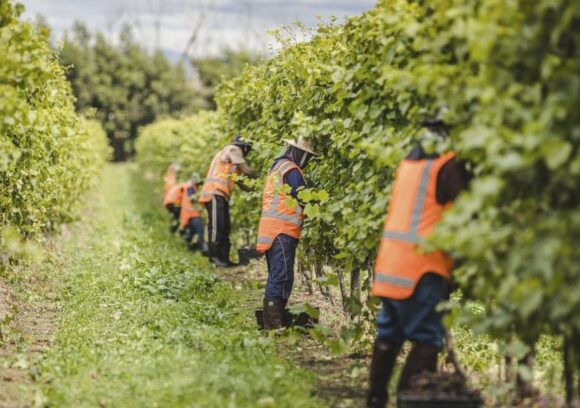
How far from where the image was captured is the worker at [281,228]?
7848 millimetres

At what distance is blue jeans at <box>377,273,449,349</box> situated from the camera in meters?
4.90

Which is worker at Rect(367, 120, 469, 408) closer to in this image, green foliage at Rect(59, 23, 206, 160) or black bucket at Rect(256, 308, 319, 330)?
black bucket at Rect(256, 308, 319, 330)

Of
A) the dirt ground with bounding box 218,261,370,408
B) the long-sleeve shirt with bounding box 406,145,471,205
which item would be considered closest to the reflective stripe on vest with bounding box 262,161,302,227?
the dirt ground with bounding box 218,261,370,408

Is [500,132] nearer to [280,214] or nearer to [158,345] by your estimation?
[158,345]

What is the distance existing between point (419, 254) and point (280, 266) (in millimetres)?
3262

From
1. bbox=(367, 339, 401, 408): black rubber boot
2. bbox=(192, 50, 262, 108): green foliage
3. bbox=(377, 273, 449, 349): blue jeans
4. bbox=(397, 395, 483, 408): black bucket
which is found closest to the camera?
bbox=(397, 395, 483, 408): black bucket

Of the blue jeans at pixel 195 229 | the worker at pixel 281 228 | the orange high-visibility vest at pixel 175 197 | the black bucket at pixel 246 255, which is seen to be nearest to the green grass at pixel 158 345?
the worker at pixel 281 228

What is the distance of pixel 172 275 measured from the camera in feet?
33.9

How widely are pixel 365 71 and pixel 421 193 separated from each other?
1.78 metres

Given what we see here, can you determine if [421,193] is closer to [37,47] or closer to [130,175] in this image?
[37,47]

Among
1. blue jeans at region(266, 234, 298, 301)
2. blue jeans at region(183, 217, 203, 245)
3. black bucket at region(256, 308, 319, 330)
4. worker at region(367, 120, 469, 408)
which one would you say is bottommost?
black bucket at region(256, 308, 319, 330)

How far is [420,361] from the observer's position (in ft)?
16.5

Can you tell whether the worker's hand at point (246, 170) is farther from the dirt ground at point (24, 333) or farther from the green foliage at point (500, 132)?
the green foliage at point (500, 132)

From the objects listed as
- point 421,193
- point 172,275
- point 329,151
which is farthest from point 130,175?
point 421,193
